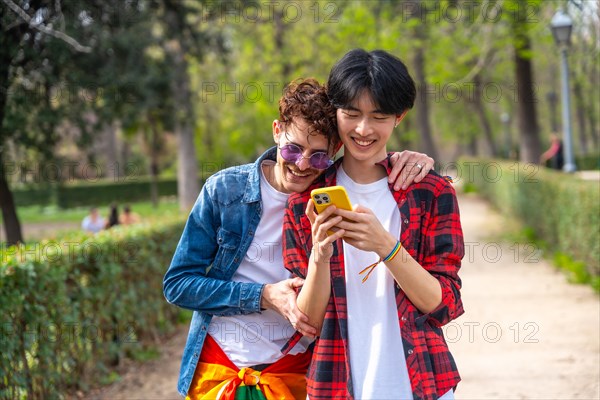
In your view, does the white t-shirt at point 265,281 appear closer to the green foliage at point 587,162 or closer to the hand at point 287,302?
the hand at point 287,302

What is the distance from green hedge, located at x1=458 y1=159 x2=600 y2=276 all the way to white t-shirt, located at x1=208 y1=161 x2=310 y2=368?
263 inches

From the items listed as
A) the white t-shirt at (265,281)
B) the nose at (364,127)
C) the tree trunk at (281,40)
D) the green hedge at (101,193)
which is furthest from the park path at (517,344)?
the green hedge at (101,193)

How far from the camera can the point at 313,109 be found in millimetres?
2385

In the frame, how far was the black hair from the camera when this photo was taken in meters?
2.21

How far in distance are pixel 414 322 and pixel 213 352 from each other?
0.85 m

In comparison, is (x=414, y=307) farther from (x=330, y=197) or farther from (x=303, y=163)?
(x=303, y=163)

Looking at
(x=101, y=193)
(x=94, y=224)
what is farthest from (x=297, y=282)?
(x=101, y=193)

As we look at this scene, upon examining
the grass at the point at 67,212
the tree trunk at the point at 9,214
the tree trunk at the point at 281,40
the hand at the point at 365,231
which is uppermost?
the tree trunk at the point at 281,40

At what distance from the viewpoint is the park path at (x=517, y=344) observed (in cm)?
576

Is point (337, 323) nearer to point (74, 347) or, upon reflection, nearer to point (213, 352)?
point (213, 352)

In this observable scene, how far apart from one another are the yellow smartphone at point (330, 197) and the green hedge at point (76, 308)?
3.36 m

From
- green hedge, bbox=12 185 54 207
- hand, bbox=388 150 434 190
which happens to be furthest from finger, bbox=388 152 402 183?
green hedge, bbox=12 185 54 207

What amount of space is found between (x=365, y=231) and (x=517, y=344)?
5488mm

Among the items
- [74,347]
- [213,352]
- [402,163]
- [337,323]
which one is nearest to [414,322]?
[337,323]
